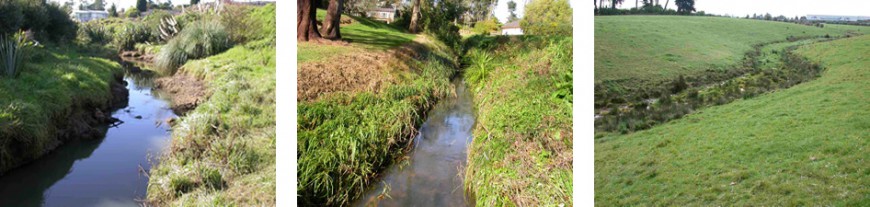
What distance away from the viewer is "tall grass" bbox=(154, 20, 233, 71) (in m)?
5.01

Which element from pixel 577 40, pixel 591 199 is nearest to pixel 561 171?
pixel 591 199

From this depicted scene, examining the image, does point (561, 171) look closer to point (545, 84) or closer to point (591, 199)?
point (591, 199)

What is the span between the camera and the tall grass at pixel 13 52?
4669 millimetres

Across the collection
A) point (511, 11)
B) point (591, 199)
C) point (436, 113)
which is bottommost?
point (591, 199)

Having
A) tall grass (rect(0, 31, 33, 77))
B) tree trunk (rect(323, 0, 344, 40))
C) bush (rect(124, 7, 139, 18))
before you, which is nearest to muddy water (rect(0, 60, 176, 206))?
bush (rect(124, 7, 139, 18))

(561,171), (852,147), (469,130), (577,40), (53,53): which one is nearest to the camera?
(577,40)

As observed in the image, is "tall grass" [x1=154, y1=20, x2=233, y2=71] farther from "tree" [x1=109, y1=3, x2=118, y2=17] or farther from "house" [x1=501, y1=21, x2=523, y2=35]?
"house" [x1=501, y1=21, x2=523, y2=35]

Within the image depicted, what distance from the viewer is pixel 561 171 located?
4332mm

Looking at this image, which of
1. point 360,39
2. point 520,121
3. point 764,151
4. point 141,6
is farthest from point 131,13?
point 764,151

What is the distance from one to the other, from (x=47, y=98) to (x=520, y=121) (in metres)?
3.61

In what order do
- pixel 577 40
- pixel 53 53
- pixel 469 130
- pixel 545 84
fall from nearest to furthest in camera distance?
pixel 577 40, pixel 53 53, pixel 545 84, pixel 469 130

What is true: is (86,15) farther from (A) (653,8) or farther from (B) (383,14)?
(A) (653,8)

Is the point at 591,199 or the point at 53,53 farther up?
the point at 53,53

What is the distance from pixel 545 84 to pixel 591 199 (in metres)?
1.50
